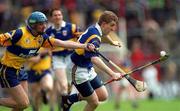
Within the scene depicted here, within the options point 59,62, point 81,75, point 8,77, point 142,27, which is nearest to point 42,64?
point 59,62

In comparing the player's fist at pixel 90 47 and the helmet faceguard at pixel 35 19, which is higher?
the helmet faceguard at pixel 35 19

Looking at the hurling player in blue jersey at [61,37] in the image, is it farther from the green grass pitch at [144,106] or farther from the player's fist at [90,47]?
the player's fist at [90,47]

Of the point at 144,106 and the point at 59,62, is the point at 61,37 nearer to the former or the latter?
the point at 59,62

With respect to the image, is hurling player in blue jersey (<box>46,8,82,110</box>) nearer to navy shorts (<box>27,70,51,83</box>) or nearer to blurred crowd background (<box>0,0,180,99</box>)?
navy shorts (<box>27,70,51,83</box>)

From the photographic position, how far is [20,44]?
13484mm

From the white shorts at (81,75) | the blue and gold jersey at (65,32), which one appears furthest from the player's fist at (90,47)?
the blue and gold jersey at (65,32)

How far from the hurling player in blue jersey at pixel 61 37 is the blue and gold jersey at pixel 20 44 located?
2717mm

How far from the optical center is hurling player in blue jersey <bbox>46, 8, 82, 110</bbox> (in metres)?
16.7

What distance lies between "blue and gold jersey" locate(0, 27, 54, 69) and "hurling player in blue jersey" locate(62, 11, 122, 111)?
0.67 metres

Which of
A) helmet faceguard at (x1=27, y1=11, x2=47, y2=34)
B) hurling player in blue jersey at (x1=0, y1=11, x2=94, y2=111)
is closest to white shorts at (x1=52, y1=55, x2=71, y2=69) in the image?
hurling player in blue jersey at (x1=0, y1=11, x2=94, y2=111)

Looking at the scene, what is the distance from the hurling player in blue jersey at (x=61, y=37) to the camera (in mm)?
16672

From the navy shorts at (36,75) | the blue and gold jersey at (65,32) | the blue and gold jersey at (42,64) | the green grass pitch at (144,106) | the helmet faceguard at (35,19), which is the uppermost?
the helmet faceguard at (35,19)

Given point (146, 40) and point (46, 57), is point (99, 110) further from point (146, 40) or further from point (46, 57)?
point (146, 40)

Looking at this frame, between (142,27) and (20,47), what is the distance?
40.0 ft
